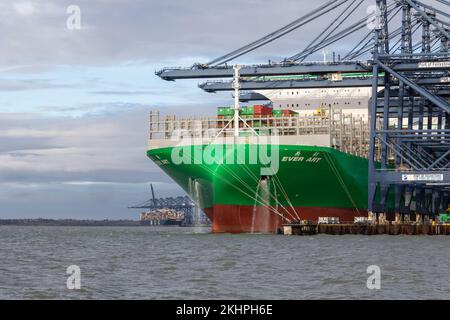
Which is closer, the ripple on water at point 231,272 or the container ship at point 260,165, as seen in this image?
the ripple on water at point 231,272

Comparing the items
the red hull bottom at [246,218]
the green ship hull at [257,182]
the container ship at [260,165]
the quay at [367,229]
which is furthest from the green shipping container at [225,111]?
the quay at [367,229]

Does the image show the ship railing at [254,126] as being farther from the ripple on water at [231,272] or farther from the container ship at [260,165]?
the ripple on water at [231,272]

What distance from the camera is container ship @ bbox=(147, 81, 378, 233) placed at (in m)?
64.6

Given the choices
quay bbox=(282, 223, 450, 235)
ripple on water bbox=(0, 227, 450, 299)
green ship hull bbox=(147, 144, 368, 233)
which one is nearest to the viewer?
ripple on water bbox=(0, 227, 450, 299)

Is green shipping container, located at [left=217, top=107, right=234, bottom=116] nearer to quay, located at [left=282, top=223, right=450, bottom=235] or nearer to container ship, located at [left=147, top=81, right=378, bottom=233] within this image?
container ship, located at [left=147, top=81, right=378, bottom=233]

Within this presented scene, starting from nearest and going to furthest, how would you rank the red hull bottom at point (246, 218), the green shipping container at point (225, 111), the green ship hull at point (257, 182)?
the green ship hull at point (257, 182), the red hull bottom at point (246, 218), the green shipping container at point (225, 111)

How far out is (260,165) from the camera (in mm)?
65250

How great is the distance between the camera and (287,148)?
65938mm

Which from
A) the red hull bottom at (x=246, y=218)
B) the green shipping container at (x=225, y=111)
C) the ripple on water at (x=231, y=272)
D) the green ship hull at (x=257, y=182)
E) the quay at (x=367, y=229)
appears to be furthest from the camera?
the green shipping container at (x=225, y=111)

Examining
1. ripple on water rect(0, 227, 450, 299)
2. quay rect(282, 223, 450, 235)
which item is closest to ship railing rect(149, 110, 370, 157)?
quay rect(282, 223, 450, 235)

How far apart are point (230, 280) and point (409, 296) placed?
599 centimetres

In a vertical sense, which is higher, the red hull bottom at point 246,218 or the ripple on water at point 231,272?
the red hull bottom at point 246,218

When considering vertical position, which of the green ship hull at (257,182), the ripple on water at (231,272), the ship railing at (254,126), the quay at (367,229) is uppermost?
the ship railing at (254,126)

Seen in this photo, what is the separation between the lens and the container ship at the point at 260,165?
64625 millimetres
